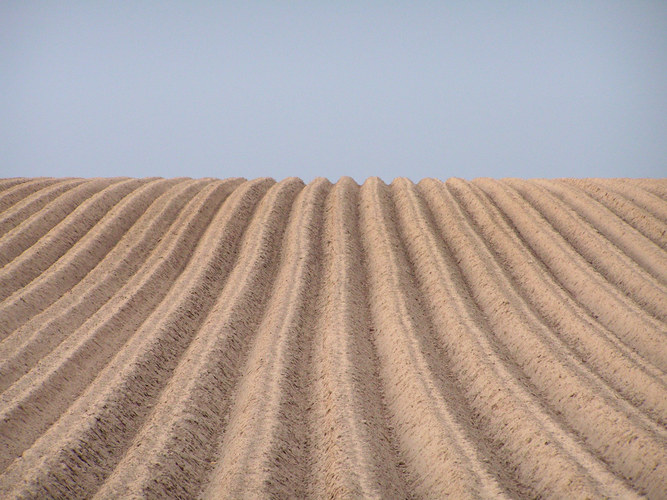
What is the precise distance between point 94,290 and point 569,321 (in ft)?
11.5

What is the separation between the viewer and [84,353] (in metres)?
3.39

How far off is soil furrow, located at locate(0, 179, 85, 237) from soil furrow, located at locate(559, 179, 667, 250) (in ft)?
19.2

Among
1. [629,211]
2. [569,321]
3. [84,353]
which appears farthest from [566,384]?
[629,211]

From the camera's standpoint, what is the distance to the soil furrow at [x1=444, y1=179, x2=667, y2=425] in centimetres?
298

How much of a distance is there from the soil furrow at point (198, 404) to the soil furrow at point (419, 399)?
915mm

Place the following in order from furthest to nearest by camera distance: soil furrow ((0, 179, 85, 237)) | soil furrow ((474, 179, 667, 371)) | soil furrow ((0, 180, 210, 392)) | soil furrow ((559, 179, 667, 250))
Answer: soil furrow ((0, 179, 85, 237)), soil furrow ((559, 179, 667, 250)), soil furrow ((474, 179, 667, 371)), soil furrow ((0, 180, 210, 392))

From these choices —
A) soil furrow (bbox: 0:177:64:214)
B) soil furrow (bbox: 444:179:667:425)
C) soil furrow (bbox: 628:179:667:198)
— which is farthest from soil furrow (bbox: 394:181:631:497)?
soil furrow (bbox: 0:177:64:214)

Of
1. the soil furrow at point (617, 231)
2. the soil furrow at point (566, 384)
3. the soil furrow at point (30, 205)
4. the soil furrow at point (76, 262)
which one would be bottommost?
the soil furrow at point (566, 384)

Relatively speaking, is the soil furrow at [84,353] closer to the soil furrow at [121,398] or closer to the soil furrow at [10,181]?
the soil furrow at [121,398]

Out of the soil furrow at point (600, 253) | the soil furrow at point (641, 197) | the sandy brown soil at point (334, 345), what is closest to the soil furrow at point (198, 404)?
the sandy brown soil at point (334, 345)

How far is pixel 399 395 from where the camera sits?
3.00 meters

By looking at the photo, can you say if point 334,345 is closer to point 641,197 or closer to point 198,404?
point 198,404

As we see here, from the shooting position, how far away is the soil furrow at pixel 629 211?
4926 mm

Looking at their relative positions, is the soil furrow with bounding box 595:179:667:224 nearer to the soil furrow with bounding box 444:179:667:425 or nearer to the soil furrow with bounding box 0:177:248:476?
the soil furrow with bounding box 444:179:667:425
